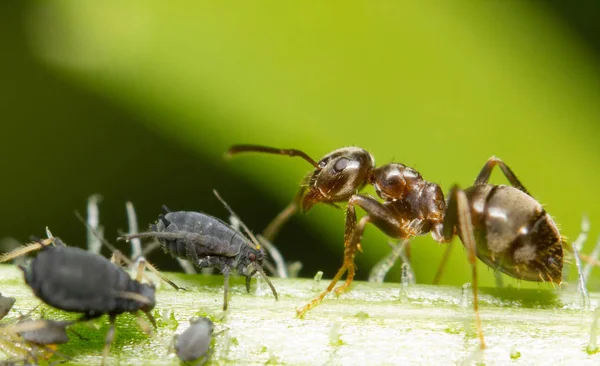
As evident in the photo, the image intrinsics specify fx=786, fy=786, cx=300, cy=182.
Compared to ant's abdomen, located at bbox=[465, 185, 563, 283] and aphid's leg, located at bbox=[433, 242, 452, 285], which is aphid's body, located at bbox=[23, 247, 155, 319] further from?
aphid's leg, located at bbox=[433, 242, 452, 285]

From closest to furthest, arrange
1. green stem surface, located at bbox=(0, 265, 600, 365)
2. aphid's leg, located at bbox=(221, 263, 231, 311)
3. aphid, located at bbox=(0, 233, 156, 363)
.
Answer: aphid, located at bbox=(0, 233, 156, 363), green stem surface, located at bbox=(0, 265, 600, 365), aphid's leg, located at bbox=(221, 263, 231, 311)

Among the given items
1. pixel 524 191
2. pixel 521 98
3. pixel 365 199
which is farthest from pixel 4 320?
pixel 521 98

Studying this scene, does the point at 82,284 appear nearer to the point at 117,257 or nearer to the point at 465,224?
the point at 117,257

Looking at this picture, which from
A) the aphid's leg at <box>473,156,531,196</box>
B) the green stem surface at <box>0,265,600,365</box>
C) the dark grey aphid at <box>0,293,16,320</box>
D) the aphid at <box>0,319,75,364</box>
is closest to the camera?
the aphid at <box>0,319,75,364</box>

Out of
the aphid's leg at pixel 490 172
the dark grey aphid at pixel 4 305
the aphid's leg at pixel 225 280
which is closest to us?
the dark grey aphid at pixel 4 305

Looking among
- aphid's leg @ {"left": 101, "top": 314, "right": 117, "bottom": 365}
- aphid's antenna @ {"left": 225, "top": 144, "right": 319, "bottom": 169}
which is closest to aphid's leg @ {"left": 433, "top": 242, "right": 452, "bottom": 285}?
aphid's antenna @ {"left": 225, "top": 144, "right": 319, "bottom": 169}

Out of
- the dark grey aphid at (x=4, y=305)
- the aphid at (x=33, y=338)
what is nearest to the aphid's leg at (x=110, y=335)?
the aphid at (x=33, y=338)

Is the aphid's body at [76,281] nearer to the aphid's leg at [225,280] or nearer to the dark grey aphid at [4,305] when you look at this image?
the dark grey aphid at [4,305]
